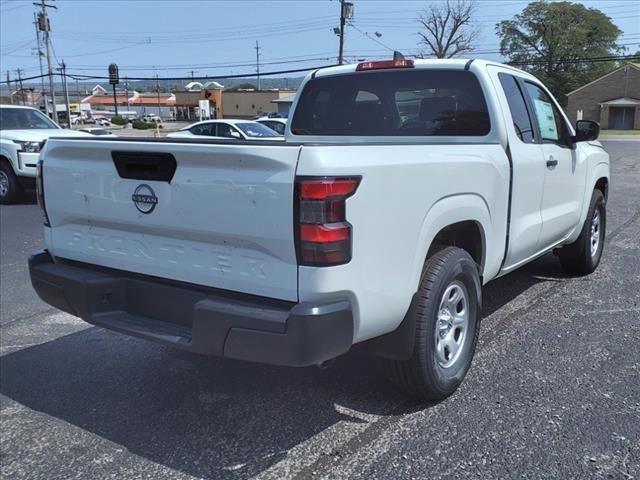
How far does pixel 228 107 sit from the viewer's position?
281 feet

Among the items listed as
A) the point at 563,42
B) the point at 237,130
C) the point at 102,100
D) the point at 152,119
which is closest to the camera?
the point at 237,130

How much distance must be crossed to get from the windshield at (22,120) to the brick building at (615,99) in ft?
194

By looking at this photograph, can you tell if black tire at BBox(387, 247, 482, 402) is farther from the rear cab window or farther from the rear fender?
the rear cab window

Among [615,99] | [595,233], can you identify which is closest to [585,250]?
[595,233]

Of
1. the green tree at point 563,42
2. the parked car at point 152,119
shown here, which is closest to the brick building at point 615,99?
the green tree at point 563,42

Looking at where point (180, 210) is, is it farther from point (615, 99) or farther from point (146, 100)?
point (146, 100)

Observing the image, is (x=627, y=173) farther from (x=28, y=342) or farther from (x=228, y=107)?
(x=228, y=107)

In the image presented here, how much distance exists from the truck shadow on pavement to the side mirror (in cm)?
272

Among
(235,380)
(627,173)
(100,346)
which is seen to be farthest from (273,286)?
(627,173)

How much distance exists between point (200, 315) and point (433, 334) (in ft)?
4.02

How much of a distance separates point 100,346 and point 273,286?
239cm

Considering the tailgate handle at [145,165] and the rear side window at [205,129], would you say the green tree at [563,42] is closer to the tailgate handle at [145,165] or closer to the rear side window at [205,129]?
the rear side window at [205,129]

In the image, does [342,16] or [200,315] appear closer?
[200,315]

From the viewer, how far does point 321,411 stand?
11.2ft
